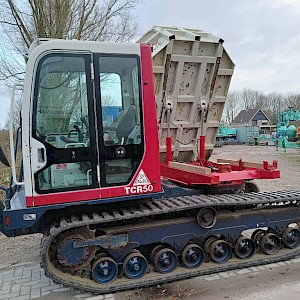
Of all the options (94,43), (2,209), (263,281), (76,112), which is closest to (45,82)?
(76,112)

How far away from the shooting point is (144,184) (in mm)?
3801

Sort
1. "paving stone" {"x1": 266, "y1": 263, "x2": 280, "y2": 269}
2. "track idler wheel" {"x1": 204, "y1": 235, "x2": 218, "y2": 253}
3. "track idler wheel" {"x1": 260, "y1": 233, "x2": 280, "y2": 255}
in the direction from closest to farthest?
"track idler wheel" {"x1": 204, "y1": 235, "x2": 218, "y2": 253} → "paving stone" {"x1": 266, "y1": 263, "x2": 280, "y2": 269} → "track idler wheel" {"x1": 260, "y1": 233, "x2": 280, "y2": 255}

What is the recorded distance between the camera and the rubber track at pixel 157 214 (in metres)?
A: 3.52

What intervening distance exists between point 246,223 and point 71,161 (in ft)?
7.90

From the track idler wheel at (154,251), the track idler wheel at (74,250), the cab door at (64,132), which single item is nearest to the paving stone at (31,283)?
the track idler wheel at (74,250)

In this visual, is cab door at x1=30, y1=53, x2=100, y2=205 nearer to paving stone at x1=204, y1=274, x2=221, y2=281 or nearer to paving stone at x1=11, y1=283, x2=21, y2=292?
paving stone at x1=11, y1=283, x2=21, y2=292

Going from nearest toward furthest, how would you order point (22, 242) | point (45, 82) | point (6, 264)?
point (45, 82) < point (6, 264) < point (22, 242)

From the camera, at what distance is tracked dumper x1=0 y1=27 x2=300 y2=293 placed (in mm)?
3473

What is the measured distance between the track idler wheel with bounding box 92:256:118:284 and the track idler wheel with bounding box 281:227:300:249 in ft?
7.76

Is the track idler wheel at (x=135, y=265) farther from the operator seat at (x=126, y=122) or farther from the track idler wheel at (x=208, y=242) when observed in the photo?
the operator seat at (x=126, y=122)

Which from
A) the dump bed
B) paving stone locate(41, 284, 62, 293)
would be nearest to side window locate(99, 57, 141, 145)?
the dump bed

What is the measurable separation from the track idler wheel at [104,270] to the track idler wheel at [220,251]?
4.01 ft

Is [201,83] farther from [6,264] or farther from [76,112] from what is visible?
[6,264]

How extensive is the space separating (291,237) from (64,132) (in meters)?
3.34
